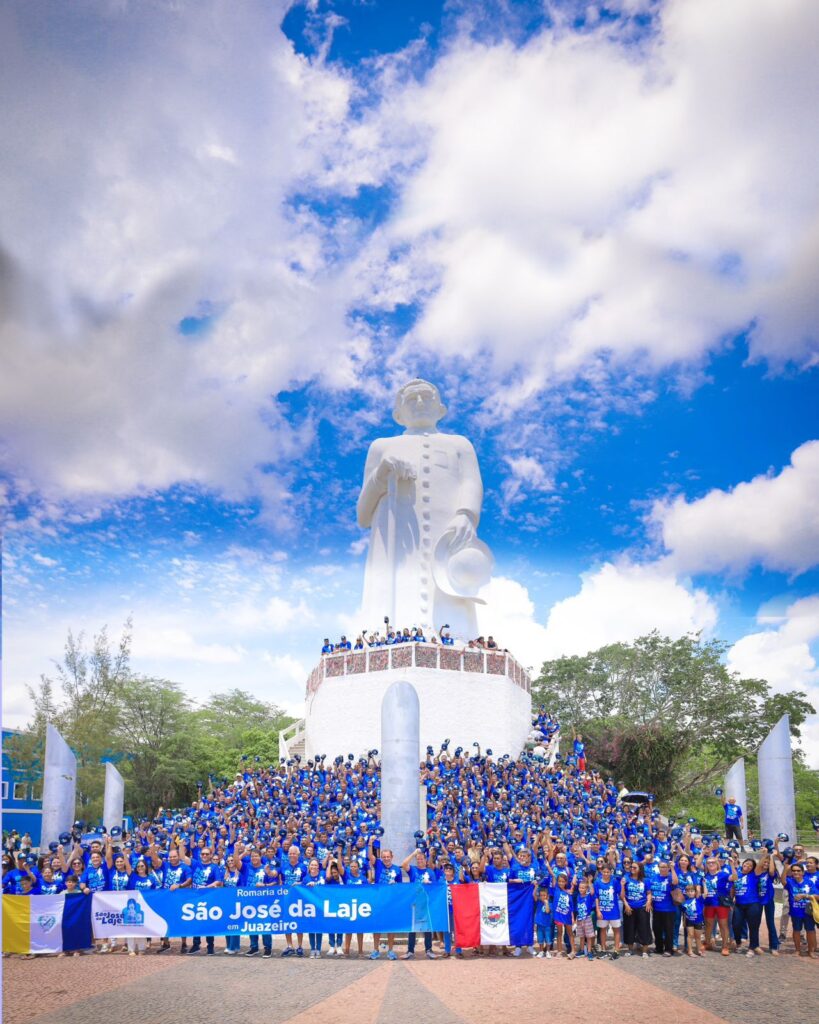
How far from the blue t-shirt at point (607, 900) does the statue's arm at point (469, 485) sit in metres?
20.2

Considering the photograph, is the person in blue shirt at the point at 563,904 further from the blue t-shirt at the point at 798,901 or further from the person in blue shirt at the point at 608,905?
the blue t-shirt at the point at 798,901

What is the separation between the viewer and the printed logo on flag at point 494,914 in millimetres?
12633

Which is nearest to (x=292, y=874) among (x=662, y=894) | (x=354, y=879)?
(x=354, y=879)

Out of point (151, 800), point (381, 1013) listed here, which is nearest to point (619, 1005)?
point (381, 1013)

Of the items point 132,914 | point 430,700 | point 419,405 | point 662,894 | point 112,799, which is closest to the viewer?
point 662,894

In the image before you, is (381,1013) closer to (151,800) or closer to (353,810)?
(353,810)

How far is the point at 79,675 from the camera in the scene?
38188mm

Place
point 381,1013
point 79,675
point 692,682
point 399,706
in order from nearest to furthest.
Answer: point 381,1013 → point 399,706 → point 79,675 → point 692,682

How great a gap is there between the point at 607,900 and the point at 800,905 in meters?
2.79

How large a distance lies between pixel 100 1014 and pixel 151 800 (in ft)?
136

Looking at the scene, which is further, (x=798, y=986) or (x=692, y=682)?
(x=692, y=682)

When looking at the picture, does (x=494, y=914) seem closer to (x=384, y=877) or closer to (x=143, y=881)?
(x=384, y=877)

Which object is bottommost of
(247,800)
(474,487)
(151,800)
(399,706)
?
(151,800)

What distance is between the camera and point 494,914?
12648mm
